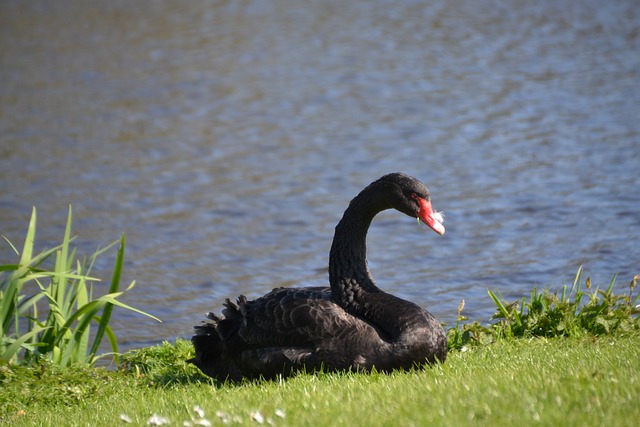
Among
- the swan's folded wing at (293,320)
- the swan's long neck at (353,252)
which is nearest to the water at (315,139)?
the swan's long neck at (353,252)

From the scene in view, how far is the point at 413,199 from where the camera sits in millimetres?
6578

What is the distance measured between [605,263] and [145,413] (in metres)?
5.63

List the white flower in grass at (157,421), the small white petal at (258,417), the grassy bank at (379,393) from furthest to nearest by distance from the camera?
the white flower in grass at (157,421) < the small white petal at (258,417) < the grassy bank at (379,393)

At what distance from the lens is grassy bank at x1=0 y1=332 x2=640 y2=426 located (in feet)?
15.4

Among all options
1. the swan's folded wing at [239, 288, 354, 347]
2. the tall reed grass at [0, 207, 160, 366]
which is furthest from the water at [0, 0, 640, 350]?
the swan's folded wing at [239, 288, 354, 347]

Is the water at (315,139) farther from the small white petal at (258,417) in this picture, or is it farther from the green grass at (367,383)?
the small white petal at (258,417)

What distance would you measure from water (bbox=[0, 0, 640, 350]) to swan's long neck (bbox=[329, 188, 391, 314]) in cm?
237

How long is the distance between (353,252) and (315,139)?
27.6 ft

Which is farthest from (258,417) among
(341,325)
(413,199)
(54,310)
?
(54,310)

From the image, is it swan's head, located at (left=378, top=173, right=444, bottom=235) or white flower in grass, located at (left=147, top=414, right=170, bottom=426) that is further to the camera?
swan's head, located at (left=378, top=173, right=444, bottom=235)

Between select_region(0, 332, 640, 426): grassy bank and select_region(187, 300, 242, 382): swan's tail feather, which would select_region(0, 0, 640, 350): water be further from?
select_region(187, 300, 242, 382): swan's tail feather

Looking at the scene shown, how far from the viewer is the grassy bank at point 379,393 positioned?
4699 millimetres

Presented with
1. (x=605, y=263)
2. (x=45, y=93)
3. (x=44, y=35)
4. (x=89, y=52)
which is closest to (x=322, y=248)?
(x=605, y=263)

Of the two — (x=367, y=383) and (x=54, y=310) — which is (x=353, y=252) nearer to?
(x=367, y=383)
